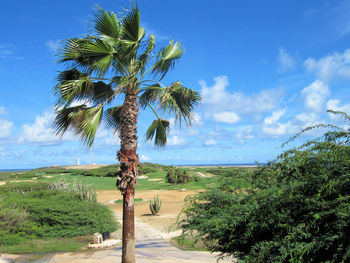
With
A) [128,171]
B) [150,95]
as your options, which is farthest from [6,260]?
[150,95]

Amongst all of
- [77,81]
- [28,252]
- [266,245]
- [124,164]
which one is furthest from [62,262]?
[266,245]

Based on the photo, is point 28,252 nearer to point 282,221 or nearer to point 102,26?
point 102,26

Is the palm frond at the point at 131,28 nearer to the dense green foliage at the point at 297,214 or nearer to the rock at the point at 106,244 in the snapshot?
the dense green foliage at the point at 297,214

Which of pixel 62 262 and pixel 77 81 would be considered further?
pixel 62 262

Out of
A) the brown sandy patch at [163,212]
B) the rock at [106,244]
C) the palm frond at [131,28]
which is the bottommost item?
the brown sandy patch at [163,212]

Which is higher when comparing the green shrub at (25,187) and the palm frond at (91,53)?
the palm frond at (91,53)

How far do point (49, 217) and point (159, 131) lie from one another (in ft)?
25.2

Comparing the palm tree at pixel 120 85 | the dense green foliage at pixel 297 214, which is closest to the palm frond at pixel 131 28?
the palm tree at pixel 120 85

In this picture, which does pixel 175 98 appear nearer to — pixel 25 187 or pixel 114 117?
pixel 114 117

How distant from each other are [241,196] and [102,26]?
569cm

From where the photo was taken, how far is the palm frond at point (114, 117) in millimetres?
10641

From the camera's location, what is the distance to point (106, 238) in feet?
43.5

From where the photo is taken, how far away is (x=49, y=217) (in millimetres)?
14703

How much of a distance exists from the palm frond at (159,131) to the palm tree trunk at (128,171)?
5.46 feet
